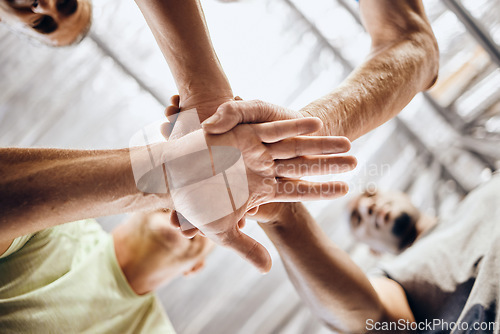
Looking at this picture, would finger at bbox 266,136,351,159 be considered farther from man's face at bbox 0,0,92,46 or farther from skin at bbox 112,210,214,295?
man's face at bbox 0,0,92,46

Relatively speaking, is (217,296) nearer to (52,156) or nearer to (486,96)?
(52,156)

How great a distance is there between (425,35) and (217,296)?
1513 mm

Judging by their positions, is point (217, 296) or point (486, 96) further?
point (486, 96)

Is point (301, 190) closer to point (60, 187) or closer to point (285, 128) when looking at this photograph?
point (285, 128)

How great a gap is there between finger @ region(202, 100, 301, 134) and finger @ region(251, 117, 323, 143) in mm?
33

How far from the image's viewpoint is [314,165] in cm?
68

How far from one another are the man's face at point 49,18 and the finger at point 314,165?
0.96 meters

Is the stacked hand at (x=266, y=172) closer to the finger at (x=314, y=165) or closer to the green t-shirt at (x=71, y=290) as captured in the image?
the finger at (x=314, y=165)

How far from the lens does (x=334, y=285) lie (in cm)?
84

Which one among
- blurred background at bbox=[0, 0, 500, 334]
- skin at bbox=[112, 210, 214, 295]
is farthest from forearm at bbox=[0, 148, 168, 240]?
blurred background at bbox=[0, 0, 500, 334]

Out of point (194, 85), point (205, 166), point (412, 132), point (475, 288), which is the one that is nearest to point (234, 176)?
point (205, 166)

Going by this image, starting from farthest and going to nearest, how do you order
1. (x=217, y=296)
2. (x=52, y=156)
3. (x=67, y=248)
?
(x=217, y=296), (x=67, y=248), (x=52, y=156)

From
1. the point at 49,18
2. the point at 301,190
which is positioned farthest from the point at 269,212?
the point at 49,18

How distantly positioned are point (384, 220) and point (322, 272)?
1136 mm
